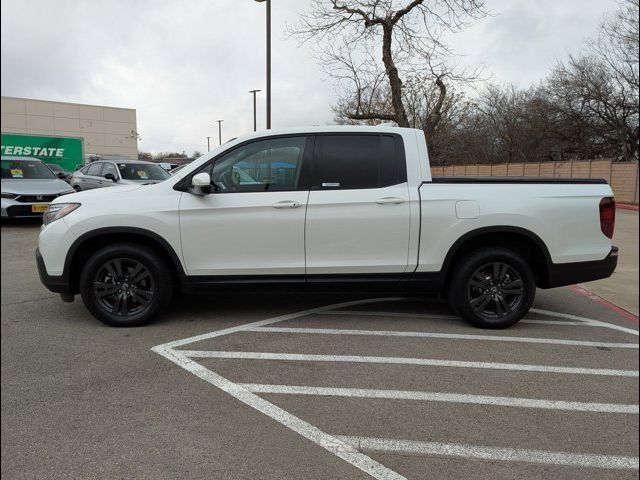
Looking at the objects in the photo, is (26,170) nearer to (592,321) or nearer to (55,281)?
(55,281)

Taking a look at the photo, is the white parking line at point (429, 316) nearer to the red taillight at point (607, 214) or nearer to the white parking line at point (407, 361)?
the red taillight at point (607, 214)

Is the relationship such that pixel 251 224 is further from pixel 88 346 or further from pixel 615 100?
pixel 615 100

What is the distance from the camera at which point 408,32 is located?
1517cm

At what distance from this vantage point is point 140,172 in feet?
42.7

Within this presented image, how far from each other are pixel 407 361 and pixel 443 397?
64 centimetres

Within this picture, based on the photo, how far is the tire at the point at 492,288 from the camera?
4.59 meters

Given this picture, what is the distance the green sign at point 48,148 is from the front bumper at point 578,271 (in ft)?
77.6

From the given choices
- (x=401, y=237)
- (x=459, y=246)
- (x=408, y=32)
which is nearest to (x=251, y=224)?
(x=401, y=237)

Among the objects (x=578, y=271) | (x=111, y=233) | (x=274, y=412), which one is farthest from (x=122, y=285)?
(x=578, y=271)

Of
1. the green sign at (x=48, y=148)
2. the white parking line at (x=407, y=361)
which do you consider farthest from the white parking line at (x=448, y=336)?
the green sign at (x=48, y=148)

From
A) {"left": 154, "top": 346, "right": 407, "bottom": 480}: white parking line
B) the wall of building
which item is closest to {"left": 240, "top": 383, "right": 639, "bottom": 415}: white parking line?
{"left": 154, "top": 346, "right": 407, "bottom": 480}: white parking line

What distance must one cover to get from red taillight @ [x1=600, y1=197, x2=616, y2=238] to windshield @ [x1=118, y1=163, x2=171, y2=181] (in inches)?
426

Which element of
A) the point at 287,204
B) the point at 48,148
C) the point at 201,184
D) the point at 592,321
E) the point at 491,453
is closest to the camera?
the point at 491,453

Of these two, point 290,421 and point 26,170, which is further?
point 26,170
